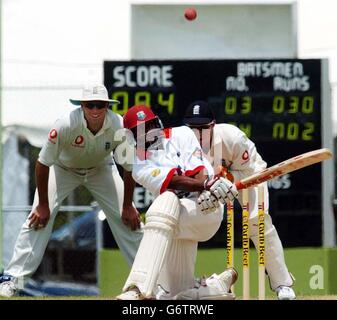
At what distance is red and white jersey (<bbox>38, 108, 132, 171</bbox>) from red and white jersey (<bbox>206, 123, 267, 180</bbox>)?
1.09 metres

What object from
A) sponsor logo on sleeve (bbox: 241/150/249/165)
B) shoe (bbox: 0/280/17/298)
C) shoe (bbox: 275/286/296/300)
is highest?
sponsor logo on sleeve (bbox: 241/150/249/165)

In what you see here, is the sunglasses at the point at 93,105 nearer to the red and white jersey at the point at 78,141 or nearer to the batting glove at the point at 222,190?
the red and white jersey at the point at 78,141

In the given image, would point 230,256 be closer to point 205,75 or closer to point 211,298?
point 211,298

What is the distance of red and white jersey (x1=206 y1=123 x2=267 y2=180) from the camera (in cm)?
937

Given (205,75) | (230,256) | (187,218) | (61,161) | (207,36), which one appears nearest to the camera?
(187,218)

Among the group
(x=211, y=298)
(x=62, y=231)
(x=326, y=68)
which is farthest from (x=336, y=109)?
(x=211, y=298)

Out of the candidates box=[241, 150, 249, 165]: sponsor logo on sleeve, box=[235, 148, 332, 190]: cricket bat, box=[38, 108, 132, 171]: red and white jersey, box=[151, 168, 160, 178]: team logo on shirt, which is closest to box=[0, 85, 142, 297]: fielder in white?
box=[38, 108, 132, 171]: red and white jersey

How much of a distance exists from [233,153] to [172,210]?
4.93ft

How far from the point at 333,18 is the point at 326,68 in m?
5.31

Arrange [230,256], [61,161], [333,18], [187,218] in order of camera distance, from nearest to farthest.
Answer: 1. [187,218]
2. [230,256]
3. [61,161]
4. [333,18]

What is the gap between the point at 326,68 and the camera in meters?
12.2

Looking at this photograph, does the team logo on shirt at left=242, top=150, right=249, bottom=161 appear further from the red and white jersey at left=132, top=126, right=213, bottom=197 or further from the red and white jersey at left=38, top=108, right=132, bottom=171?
the red and white jersey at left=38, top=108, right=132, bottom=171

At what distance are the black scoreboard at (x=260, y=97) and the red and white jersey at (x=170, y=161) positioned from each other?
3.65 m

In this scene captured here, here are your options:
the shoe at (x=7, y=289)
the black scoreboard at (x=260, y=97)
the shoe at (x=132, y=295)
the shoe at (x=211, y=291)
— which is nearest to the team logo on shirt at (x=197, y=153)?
the shoe at (x=211, y=291)
